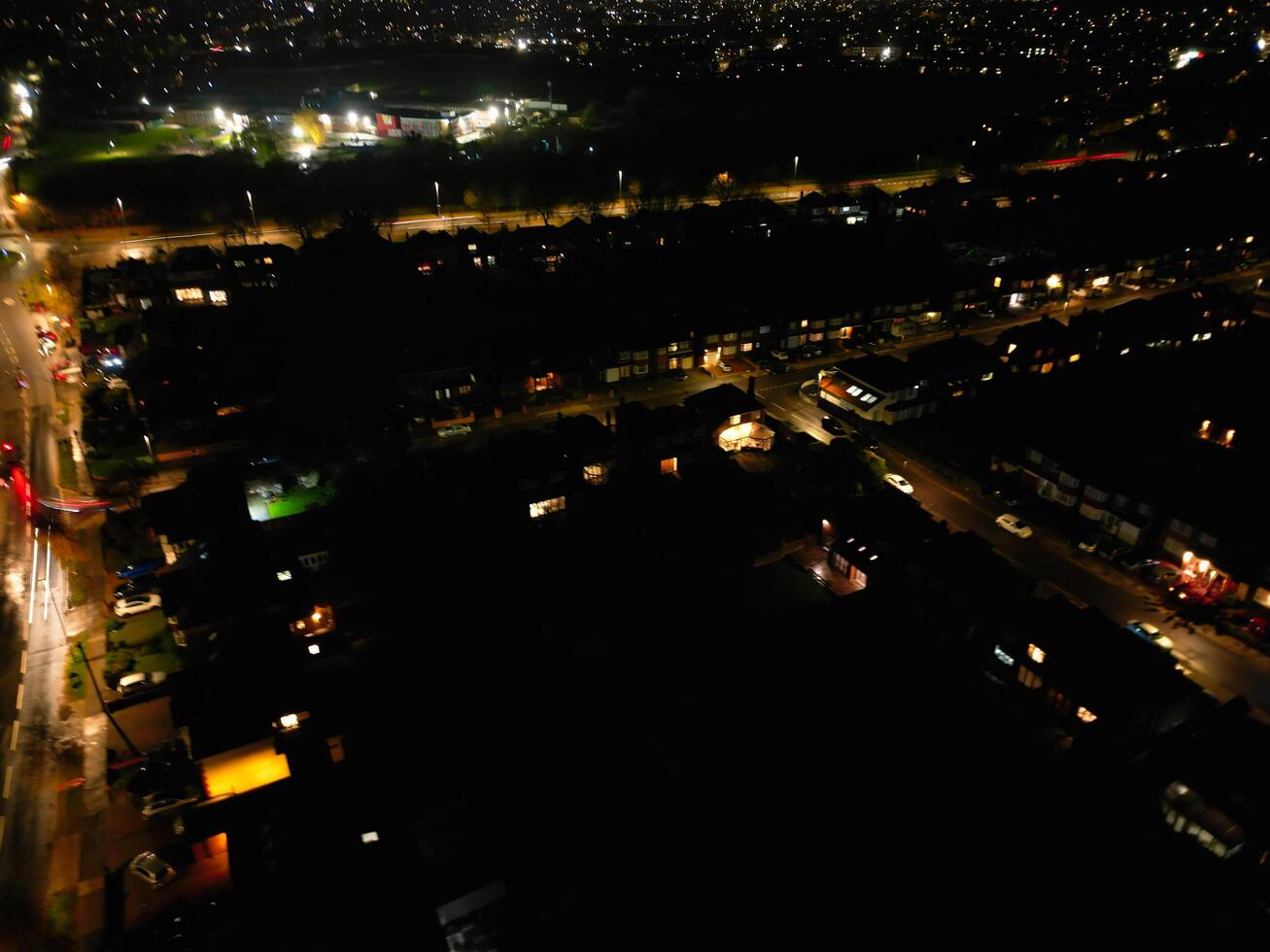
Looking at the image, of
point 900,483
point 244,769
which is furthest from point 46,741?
point 900,483

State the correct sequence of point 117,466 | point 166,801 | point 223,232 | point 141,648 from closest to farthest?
point 166,801
point 141,648
point 117,466
point 223,232

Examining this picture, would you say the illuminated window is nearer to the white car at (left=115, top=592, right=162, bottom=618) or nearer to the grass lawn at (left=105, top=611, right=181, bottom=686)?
the grass lawn at (left=105, top=611, right=181, bottom=686)

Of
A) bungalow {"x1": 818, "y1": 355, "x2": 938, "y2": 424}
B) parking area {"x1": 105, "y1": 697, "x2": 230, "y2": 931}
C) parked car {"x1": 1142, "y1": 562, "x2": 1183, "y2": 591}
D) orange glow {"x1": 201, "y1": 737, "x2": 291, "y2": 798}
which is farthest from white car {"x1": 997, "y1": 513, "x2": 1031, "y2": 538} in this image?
parking area {"x1": 105, "y1": 697, "x2": 230, "y2": 931}

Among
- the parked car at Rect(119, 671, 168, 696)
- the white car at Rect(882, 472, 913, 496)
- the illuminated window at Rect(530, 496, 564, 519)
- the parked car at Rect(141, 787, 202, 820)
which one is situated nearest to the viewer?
the parked car at Rect(141, 787, 202, 820)

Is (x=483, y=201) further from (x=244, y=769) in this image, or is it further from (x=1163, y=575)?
(x=1163, y=575)

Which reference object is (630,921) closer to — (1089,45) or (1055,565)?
(1055,565)

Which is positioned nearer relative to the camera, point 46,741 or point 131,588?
point 46,741
